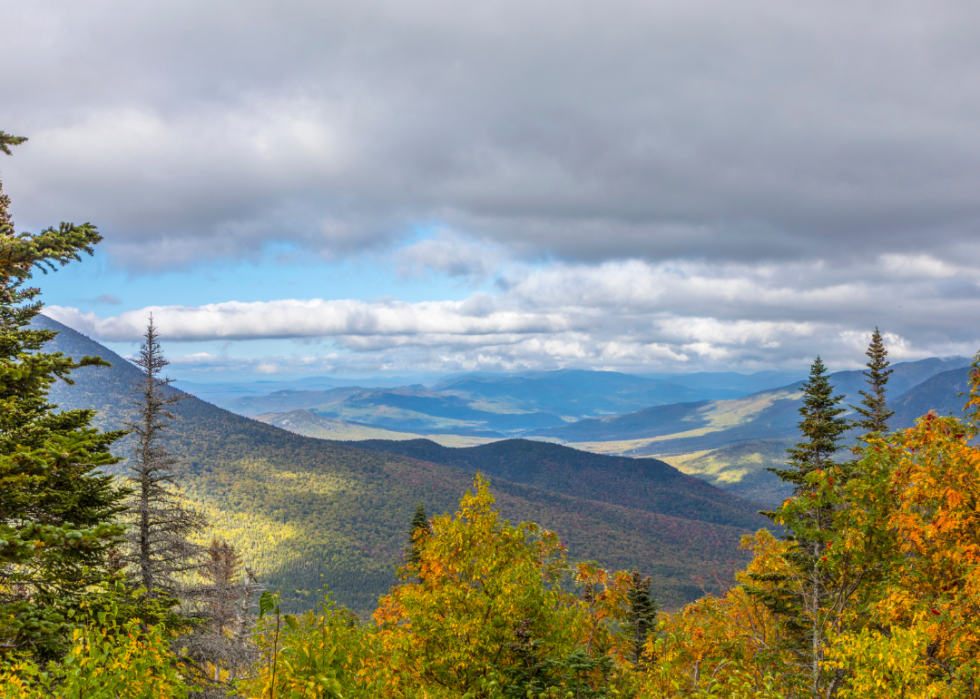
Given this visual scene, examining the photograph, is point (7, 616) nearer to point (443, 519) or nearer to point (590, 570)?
point (443, 519)

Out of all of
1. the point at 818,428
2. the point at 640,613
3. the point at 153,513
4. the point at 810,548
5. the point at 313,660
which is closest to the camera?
the point at 313,660

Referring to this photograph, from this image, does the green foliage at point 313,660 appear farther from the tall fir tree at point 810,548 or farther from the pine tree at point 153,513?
the pine tree at point 153,513

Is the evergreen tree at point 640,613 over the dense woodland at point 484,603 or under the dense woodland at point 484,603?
under

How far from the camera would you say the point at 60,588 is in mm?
14164

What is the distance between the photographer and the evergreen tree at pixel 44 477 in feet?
34.3

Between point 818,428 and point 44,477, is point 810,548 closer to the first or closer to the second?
point 818,428

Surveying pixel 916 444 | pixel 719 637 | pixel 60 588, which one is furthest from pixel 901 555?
pixel 60 588

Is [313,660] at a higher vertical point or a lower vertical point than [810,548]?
higher

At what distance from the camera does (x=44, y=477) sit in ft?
33.9

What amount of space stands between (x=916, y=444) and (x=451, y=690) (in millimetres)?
12539

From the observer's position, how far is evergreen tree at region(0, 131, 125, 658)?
10453 millimetres

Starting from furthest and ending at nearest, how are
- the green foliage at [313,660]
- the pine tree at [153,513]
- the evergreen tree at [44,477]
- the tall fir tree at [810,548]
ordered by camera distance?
the pine tree at [153,513], the tall fir tree at [810,548], the evergreen tree at [44,477], the green foliage at [313,660]

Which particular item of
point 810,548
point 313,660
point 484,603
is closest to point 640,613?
point 810,548

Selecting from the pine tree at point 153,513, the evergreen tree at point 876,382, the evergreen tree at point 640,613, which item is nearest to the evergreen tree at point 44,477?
the pine tree at point 153,513
